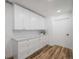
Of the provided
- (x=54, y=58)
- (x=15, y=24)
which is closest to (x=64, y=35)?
(x=54, y=58)

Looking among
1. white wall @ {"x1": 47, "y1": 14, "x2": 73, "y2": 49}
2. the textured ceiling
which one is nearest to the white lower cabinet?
the textured ceiling

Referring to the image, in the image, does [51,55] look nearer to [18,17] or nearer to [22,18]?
[22,18]

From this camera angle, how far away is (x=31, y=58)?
2645 millimetres

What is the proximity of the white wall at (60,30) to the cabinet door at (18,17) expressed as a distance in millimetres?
2696

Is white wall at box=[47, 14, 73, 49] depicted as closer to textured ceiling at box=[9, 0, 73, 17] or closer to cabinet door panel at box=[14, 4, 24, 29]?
textured ceiling at box=[9, 0, 73, 17]

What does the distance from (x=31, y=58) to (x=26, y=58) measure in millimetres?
199

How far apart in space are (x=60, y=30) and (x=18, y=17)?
2.96 m

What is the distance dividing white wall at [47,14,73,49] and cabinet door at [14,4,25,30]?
270 centimetres

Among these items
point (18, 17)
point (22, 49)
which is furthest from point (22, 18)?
point (22, 49)

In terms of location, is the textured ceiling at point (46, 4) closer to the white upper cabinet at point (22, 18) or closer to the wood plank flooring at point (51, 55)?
the white upper cabinet at point (22, 18)

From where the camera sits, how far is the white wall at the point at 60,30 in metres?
4.07

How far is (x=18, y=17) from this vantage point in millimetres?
2689

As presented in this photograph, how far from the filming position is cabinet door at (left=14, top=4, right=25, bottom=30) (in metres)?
2.60

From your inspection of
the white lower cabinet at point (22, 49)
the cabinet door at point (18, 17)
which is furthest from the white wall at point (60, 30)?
the cabinet door at point (18, 17)
